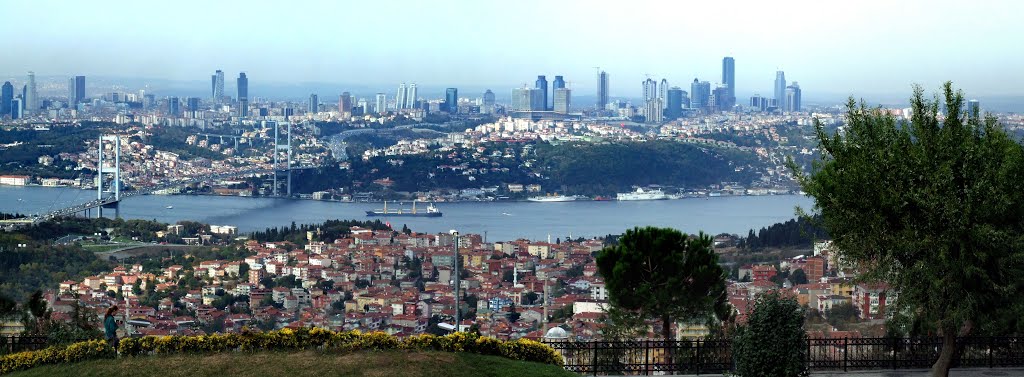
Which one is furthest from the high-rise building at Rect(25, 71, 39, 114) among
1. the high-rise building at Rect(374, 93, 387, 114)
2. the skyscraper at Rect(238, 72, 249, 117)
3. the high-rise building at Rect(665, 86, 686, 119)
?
the high-rise building at Rect(665, 86, 686, 119)

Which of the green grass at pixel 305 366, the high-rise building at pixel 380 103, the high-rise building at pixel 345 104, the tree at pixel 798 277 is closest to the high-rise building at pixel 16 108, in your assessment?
the high-rise building at pixel 345 104

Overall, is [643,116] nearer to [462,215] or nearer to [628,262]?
[462,215]

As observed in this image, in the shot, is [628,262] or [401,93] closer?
[628,262]

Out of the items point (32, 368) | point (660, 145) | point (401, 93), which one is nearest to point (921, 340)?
point (32, 368)

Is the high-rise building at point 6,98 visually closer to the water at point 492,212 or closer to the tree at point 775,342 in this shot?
the water at point 492,212

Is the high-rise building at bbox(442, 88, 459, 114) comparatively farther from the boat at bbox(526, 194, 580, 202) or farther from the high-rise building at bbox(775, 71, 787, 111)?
the boat at bbox(526, 194, 580, 202)

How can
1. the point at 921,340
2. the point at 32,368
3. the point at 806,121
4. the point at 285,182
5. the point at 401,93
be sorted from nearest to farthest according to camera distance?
the point at 32,368
the point at 921,340
the point at 285,182
the point at 806,121
the point at 401,93
